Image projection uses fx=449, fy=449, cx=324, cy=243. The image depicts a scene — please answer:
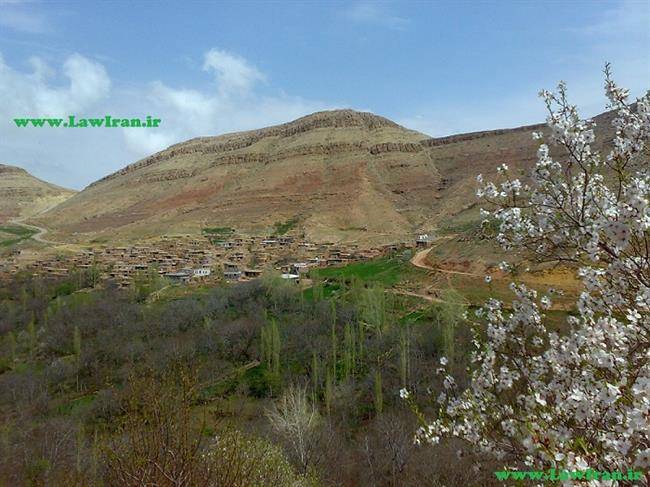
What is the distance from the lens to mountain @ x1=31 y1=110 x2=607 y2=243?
8900 centimetres

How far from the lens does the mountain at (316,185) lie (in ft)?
292

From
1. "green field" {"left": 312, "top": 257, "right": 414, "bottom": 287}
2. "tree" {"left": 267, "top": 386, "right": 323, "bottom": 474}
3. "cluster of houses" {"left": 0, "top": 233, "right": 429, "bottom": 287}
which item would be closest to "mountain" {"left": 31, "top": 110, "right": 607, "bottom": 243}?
"cluster of houses" {"left": 0, "top": 233, "right": 429, "bottom": 287}

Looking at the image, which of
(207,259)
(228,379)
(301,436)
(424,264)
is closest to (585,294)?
(301,436)

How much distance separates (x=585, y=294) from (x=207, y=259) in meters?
66.3

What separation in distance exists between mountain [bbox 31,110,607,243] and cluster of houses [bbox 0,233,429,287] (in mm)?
8909

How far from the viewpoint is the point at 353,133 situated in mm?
130625

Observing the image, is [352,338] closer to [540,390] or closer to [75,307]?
[540,390]

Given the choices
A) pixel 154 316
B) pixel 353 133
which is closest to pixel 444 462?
pixel 154 316

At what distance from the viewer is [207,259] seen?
222 feet

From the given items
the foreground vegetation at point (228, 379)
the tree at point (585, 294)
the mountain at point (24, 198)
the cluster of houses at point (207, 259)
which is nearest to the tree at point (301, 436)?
the foreground vegetation at point (228, 379)

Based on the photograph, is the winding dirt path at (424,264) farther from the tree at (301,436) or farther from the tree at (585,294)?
the tree at (585,294)

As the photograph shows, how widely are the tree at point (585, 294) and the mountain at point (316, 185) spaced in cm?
6873

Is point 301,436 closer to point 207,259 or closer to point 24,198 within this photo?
point 207,259

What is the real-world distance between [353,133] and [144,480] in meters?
130
